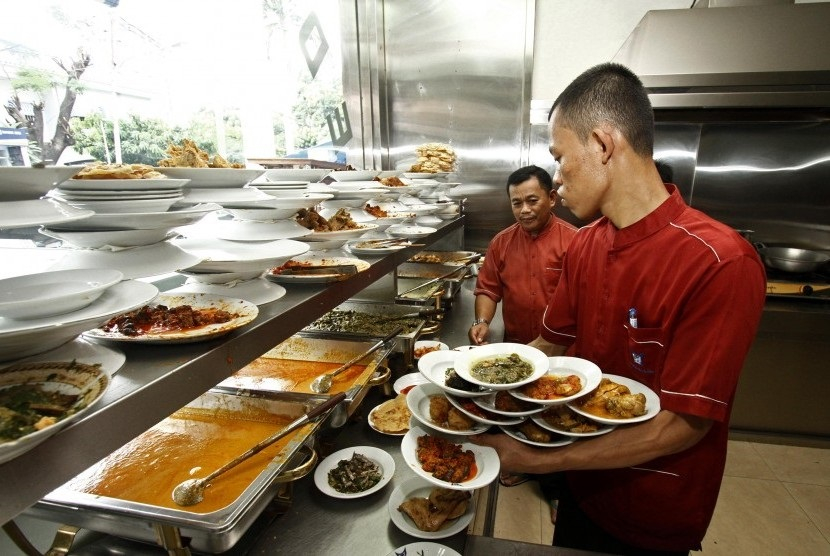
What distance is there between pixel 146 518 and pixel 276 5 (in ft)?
12.8

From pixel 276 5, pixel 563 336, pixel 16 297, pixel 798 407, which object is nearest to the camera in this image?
pixel 16 297

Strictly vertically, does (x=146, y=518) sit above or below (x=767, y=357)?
above

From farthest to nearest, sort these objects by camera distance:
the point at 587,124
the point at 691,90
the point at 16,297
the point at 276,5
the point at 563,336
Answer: the point at 276,5 < the point at 691,90 < the point at 563,336 < the point at 587,124 < the point at 16,297

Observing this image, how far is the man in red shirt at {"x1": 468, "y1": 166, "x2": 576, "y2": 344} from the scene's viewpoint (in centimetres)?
332

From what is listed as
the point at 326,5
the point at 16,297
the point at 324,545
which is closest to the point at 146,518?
the point at 324,545

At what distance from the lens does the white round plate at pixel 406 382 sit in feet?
7.77

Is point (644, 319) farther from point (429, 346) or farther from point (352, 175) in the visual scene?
point (352, 175)

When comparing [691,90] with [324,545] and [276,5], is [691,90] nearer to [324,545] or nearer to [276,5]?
[276,5]

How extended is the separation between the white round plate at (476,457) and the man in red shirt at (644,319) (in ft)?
0.19

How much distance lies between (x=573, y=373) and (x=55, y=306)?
1482 mm

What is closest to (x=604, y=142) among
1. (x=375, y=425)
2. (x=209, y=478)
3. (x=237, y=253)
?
(x=237, y=253)

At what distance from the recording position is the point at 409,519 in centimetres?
152

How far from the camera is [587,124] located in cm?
156

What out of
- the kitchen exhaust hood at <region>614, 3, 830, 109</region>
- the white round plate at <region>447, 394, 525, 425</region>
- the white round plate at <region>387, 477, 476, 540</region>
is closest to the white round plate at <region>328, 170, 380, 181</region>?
the white round plate at <region>447, 394, 525, 425</region>
